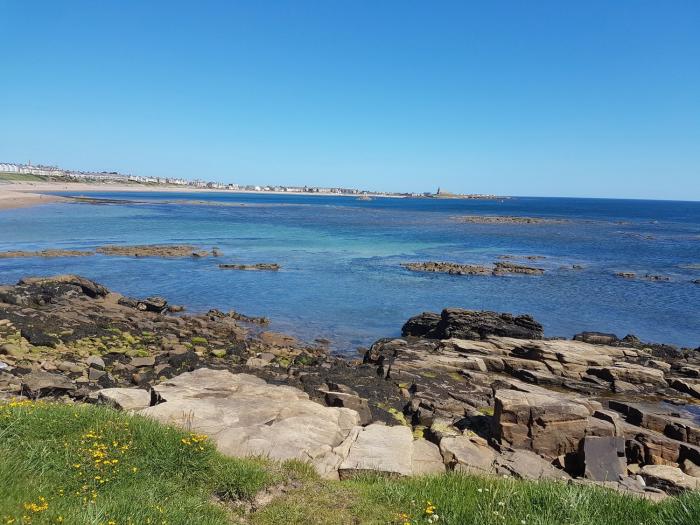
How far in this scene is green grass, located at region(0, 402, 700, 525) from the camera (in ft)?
19.1

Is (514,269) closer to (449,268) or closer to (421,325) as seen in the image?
(449,268)

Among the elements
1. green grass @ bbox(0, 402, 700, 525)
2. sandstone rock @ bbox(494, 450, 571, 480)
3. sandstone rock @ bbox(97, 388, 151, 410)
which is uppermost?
green grass @ bbox(0, 402, 700, 525)

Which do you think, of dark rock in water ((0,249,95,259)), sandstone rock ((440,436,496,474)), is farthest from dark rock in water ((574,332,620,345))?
dark rock in water ((0,249,95,259))

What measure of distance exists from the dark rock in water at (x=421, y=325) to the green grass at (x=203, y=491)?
56.3ft

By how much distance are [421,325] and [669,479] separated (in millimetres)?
15738

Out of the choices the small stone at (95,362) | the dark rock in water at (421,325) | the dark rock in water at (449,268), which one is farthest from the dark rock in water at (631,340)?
the small stone at (95,362)

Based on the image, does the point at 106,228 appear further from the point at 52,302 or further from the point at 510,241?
the point at 510,241

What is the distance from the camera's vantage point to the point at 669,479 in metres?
9.55

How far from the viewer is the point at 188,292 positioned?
3247 cm

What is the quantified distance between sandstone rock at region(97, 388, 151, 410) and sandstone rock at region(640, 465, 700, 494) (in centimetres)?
1020

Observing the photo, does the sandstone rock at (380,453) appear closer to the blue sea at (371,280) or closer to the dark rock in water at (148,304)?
the blue sea at (371,280)

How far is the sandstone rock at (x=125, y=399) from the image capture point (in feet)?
35.6

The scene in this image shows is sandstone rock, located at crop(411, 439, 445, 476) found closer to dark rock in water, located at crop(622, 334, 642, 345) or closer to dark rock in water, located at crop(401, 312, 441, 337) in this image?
dark rock in water, located at crop(401, 312, 441, 337)

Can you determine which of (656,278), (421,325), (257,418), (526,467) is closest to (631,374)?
(421,325)
